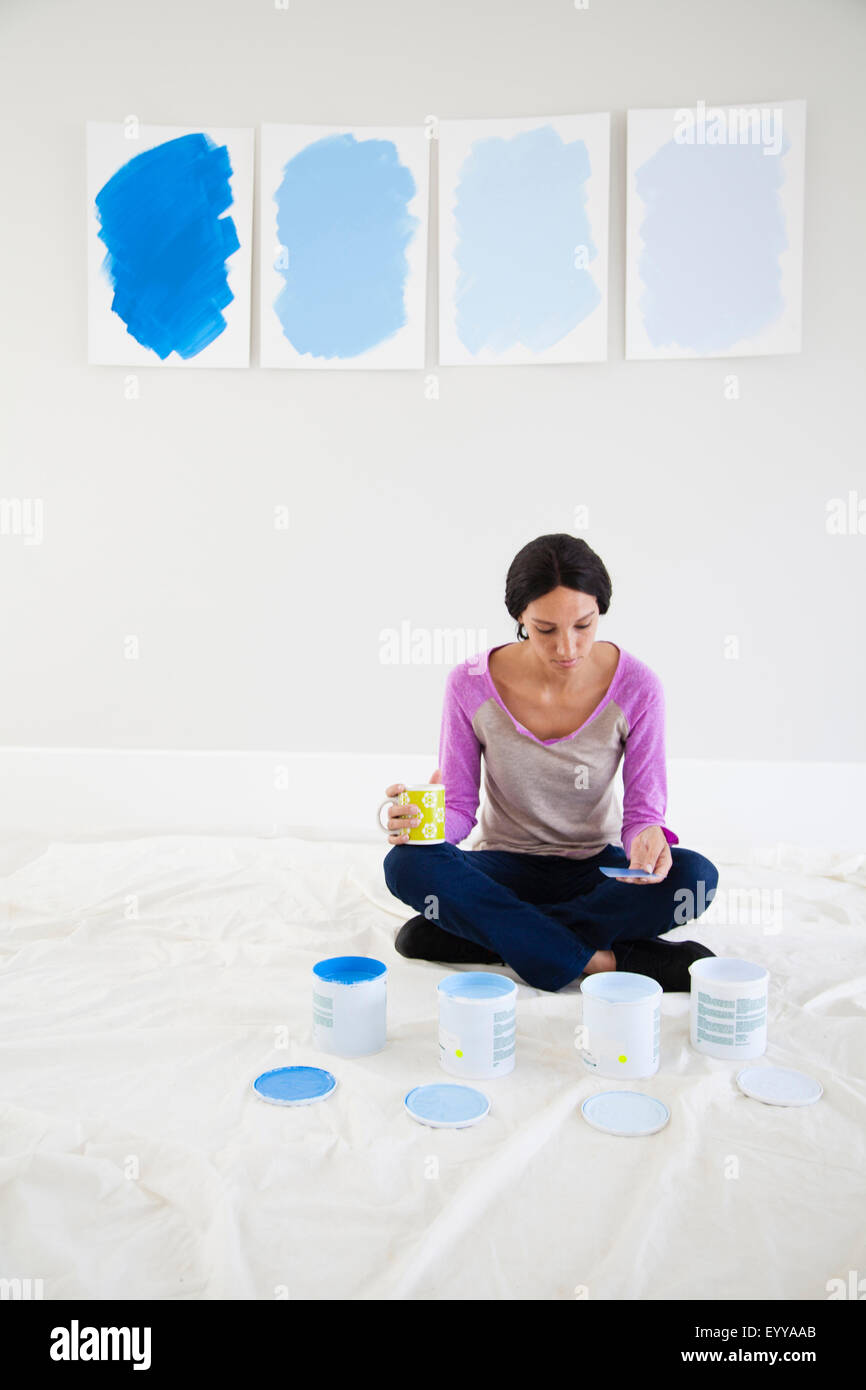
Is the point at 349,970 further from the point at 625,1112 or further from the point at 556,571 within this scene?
the point at 556,571

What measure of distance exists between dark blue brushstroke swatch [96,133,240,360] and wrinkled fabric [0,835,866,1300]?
1.56 m

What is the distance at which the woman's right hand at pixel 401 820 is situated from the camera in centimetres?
147

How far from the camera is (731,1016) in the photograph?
4.04 feet

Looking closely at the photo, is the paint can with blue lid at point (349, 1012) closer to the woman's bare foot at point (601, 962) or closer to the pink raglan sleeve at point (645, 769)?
the woman's bare foot at point (601, 962)

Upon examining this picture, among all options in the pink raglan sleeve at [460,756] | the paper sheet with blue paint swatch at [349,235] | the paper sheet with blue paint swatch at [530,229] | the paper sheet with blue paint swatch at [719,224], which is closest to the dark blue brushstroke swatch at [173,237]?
the paper sheet with blue paint swatch at [349,235]

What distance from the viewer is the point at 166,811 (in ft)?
8.45

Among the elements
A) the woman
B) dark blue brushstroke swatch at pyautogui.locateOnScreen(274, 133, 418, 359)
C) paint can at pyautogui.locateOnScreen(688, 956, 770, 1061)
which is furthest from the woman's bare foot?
dark blue brushstroke swatch at pyautogui.locateOnScreen(274, 133, 418, 359)

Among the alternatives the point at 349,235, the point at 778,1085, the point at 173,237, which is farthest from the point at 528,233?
the point at 778,1085

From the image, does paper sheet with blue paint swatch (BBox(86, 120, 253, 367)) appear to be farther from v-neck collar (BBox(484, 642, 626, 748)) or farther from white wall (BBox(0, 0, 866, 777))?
v-neck collar (BBox(484, 642, 626, 748))

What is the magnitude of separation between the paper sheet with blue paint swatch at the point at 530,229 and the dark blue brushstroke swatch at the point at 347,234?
11 cm

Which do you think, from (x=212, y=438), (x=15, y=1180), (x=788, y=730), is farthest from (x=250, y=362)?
(x=15, y=1180)

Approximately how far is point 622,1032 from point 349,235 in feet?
6.52

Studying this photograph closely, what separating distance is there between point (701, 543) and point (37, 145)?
1902mm

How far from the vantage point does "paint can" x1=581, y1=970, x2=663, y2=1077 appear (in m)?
1.18
